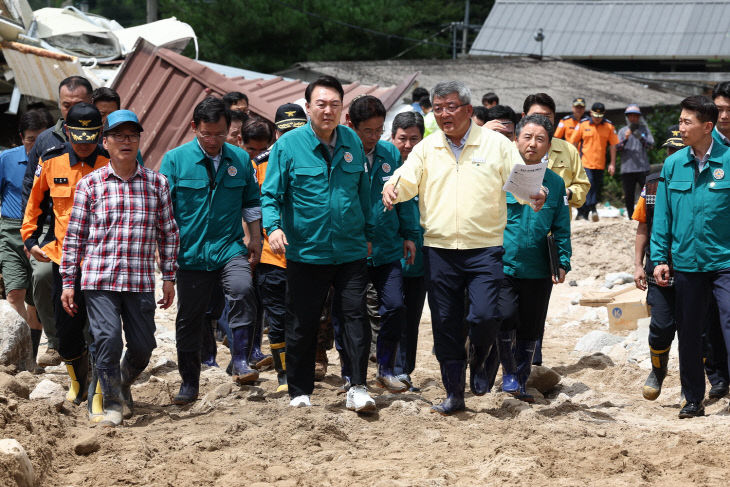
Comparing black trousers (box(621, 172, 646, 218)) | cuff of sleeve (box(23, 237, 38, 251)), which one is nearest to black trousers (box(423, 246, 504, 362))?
cuff of sleeve (box(23, 237, 38, 251))

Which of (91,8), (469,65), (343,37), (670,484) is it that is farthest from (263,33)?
(670,484)

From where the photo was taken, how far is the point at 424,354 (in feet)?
31.1

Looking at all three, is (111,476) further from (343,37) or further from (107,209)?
(343,37)

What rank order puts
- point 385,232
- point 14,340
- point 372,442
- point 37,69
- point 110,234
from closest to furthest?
point 372,442, point 110,234, point 385,232, point 14,340, point 37,69

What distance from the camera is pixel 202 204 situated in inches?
248

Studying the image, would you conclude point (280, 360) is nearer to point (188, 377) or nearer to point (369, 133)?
point (188, 377)

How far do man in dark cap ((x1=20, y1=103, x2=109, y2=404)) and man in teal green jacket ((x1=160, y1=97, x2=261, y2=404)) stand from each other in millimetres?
492

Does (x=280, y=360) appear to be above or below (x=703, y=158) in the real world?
below

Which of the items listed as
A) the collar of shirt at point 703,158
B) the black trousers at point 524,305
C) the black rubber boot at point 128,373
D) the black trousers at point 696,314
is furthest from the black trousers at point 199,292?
the collar of shirt at point 703,158

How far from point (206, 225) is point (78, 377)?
138cm

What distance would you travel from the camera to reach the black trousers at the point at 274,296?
278 inches

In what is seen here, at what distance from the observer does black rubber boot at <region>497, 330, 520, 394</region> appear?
6621 mm

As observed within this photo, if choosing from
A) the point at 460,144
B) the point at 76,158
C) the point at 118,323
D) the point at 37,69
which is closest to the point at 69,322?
the point at 118,323

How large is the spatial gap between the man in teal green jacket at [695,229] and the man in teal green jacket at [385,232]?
1627 millimetres
